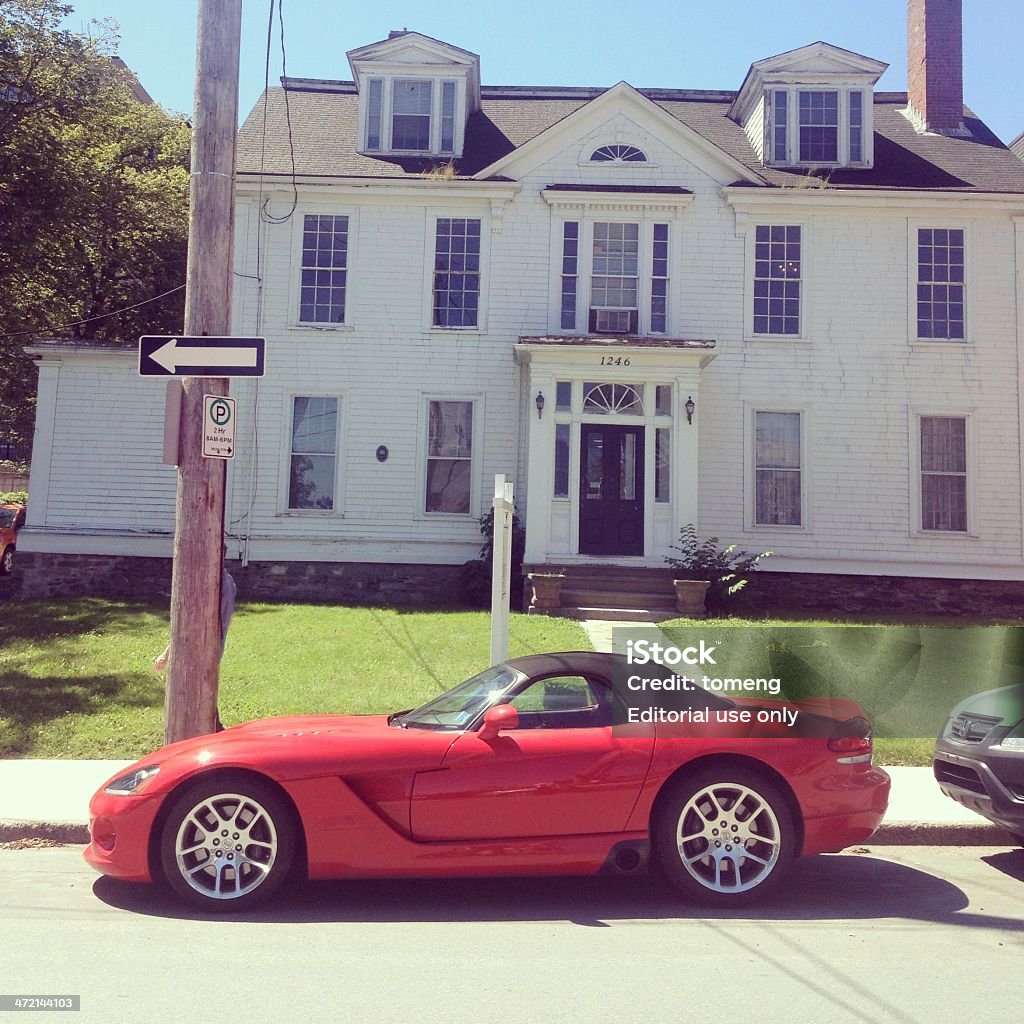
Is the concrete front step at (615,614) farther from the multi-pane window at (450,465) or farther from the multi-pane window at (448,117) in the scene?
the multi-pane window at (448,117)

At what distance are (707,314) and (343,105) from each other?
8552 mm

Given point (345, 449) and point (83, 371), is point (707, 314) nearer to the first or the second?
point (345, 449)

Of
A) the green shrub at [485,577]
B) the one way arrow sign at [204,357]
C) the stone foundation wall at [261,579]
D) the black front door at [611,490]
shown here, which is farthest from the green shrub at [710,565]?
the one way arrow sign at [204,357]

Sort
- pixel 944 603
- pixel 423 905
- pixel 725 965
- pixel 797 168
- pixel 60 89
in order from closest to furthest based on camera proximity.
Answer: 1. pixel 725 965
2. pixel 423 905
3. pixel 944 603
4. pixel 797 168
5. pixel 60 89

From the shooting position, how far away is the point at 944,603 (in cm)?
1645

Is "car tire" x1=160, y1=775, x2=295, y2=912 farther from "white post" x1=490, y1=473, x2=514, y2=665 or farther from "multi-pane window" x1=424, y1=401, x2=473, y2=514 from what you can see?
"multi-pane window" x1=424, y1=401, x2=473, y2=514

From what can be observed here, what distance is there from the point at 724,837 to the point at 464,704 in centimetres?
157

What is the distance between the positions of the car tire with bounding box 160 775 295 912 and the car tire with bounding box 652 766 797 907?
1954 mm

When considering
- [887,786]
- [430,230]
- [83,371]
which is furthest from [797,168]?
[887,786]

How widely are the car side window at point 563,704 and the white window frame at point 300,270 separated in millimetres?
12725

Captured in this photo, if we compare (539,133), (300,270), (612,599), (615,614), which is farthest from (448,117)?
(615,614)

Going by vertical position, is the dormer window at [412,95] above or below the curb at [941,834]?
above

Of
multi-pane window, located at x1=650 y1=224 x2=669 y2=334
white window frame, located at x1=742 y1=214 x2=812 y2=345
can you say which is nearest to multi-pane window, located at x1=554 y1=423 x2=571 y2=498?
multi-pane window, located at x1=650 y1=224 x2=669 y2=334

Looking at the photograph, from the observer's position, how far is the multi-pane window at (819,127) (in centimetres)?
1784
